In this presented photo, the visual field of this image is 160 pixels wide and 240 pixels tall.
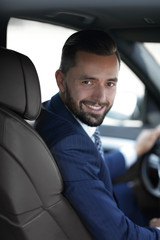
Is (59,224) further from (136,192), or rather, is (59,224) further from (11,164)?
(136,192)

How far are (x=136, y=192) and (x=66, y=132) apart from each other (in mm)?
1283

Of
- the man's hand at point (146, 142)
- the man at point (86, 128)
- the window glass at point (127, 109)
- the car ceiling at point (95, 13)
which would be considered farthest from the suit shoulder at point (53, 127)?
the window glass at point (127, 109)

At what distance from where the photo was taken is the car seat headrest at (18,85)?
4.45ft

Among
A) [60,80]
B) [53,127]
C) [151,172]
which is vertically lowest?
[151,172]

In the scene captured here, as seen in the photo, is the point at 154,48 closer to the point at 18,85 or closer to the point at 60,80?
the point at 60,80

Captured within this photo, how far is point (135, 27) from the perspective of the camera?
1.78 metres

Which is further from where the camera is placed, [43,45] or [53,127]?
[43,45]

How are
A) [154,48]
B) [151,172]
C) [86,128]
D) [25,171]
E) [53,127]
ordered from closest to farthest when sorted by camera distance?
[25,171], [53,127], [86,128], [154,48], [151,172]

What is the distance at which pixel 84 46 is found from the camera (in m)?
1.58

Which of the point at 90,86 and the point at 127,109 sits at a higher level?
the point at 90,86

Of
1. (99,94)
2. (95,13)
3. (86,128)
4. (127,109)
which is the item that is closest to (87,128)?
Answer: (86,128)

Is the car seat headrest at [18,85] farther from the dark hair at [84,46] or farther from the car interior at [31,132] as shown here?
the dark hair at [84,46]

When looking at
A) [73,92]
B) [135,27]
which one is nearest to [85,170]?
[73,92]

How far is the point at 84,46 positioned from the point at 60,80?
18 centimetres
